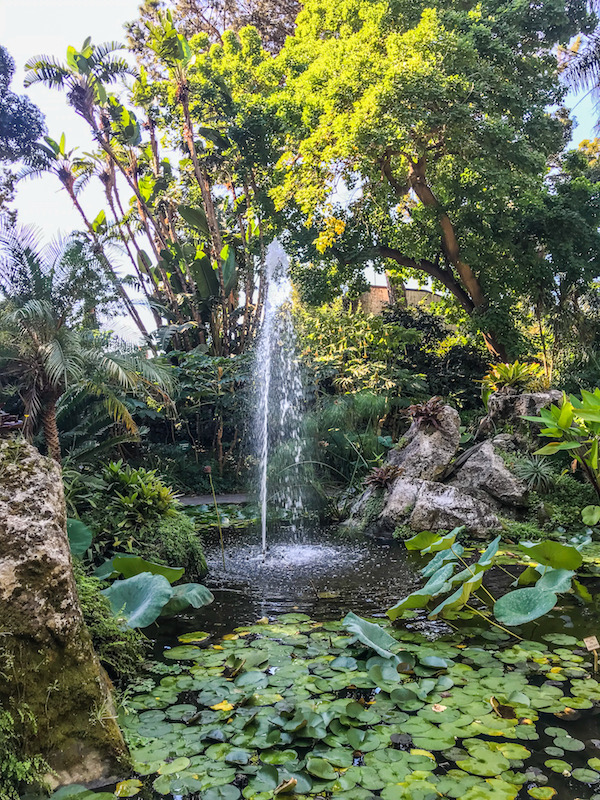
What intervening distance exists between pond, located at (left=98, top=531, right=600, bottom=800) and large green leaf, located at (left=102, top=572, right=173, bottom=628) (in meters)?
0.28

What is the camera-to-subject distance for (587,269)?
11.2 meters

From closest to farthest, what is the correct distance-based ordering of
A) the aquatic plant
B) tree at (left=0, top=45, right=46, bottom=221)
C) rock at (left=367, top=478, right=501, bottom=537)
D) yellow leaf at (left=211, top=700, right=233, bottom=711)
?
the aquatic plant, yellow leaf at (left=211, top=700, right=233, bottom=711), rock at (left=367, top=478, right=501, bottom=537), tree at (left=0, top=45, right=46, bottom=221)

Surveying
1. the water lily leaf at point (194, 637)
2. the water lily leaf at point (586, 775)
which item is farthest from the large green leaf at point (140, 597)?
the water lily leaf at point (586, 775)

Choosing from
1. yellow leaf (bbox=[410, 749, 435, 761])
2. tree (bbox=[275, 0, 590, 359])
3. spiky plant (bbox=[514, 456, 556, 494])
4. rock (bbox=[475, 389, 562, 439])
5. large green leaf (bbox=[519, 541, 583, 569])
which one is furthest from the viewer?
tree (bbox=[275, 0, 590, 359])

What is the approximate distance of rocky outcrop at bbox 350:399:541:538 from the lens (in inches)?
220

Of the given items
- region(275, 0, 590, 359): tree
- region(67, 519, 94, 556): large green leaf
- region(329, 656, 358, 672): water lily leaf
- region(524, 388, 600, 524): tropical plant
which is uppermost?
region(275, 0, 590, 359): tree

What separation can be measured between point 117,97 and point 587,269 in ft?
37.8

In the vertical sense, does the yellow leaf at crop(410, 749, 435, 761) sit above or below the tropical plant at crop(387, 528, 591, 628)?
below

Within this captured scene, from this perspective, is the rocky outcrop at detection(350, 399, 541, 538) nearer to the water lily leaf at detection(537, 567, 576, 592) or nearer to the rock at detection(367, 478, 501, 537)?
the rock at detection(367, 478, 501, 537)

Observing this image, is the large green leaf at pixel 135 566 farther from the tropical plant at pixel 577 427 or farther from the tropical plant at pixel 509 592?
the tropical plant at pixel 577 427

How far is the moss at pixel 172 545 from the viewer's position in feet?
13.4

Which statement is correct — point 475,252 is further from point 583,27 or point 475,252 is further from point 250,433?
point 250,433

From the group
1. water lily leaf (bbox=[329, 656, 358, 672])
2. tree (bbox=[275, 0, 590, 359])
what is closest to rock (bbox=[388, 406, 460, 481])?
water lily leaf (bbox=[329, 656, 358, 672])

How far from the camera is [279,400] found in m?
9.98
